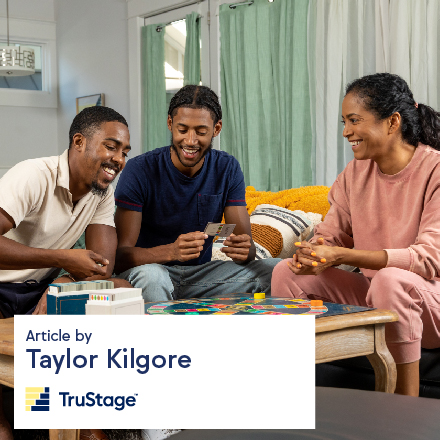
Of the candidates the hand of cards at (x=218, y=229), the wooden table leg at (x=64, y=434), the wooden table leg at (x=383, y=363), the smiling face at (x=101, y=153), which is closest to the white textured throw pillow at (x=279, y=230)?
the hand of cards at (x=218, y=229)

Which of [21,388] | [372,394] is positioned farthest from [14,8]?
[372,394]

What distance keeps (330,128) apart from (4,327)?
8.95 feet

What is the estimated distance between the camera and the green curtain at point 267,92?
388 centimetres

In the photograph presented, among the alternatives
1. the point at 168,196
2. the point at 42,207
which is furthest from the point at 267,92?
the point at 42,207

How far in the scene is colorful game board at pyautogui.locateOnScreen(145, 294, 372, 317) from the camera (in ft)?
4.69

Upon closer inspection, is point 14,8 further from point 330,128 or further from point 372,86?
point 372,86

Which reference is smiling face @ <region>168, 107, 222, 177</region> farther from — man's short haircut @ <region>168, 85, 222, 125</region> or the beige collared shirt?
the beige collared shirt

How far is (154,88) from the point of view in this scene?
5027mm

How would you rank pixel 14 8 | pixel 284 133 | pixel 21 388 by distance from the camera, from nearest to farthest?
1. pixel 21 388
2. pixel 284 133
3. pixel 14 8

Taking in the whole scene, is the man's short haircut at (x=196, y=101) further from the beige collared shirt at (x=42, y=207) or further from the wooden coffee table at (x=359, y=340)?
the wooden coffee table at (x=359, y=340)

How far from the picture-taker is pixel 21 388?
40.8 inches

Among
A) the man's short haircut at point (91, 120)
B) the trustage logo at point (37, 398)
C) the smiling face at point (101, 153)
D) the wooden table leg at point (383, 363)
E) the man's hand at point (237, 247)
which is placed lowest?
the wooden table leg at point (383, 363)

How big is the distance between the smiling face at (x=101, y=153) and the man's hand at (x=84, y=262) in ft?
1.10

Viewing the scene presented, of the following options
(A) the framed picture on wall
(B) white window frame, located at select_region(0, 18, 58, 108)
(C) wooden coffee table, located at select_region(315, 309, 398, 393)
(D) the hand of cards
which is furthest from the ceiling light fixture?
(C) wooden coffee table, located at select_region(315, 309, 398, 393)
